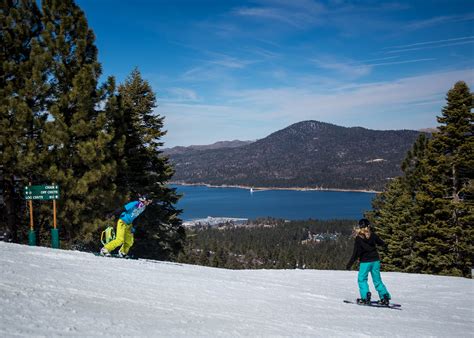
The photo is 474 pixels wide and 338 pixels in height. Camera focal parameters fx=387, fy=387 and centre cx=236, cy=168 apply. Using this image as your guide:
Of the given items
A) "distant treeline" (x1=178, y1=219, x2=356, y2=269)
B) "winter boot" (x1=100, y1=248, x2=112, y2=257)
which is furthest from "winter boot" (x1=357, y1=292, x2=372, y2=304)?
"distant treeline" (x1=178, y1=219, x2=356, y2=269)

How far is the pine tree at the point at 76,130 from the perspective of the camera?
567 inches

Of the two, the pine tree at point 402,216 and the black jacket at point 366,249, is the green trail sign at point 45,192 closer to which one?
the black jacket at point 366,249

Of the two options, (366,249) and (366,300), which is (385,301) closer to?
(366,300)

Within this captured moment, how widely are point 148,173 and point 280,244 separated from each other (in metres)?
113

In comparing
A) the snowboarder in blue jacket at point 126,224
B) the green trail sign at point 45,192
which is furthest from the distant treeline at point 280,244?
the snowboarder in blue jacket at point 126,224

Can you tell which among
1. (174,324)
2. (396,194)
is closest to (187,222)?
(396,194)

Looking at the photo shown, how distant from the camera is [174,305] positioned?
19.6 ft

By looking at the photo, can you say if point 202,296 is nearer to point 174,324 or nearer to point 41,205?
point 174,324

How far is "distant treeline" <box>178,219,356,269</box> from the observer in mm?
88369

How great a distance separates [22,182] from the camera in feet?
50.2

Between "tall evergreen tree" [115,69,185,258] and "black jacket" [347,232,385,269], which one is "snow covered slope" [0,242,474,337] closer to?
"black jacket" [347,232,385,269]

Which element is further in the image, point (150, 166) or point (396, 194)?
point (396, 194)

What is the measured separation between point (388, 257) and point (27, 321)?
2760cm

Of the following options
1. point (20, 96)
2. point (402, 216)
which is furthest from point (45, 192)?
point (402, 216)
